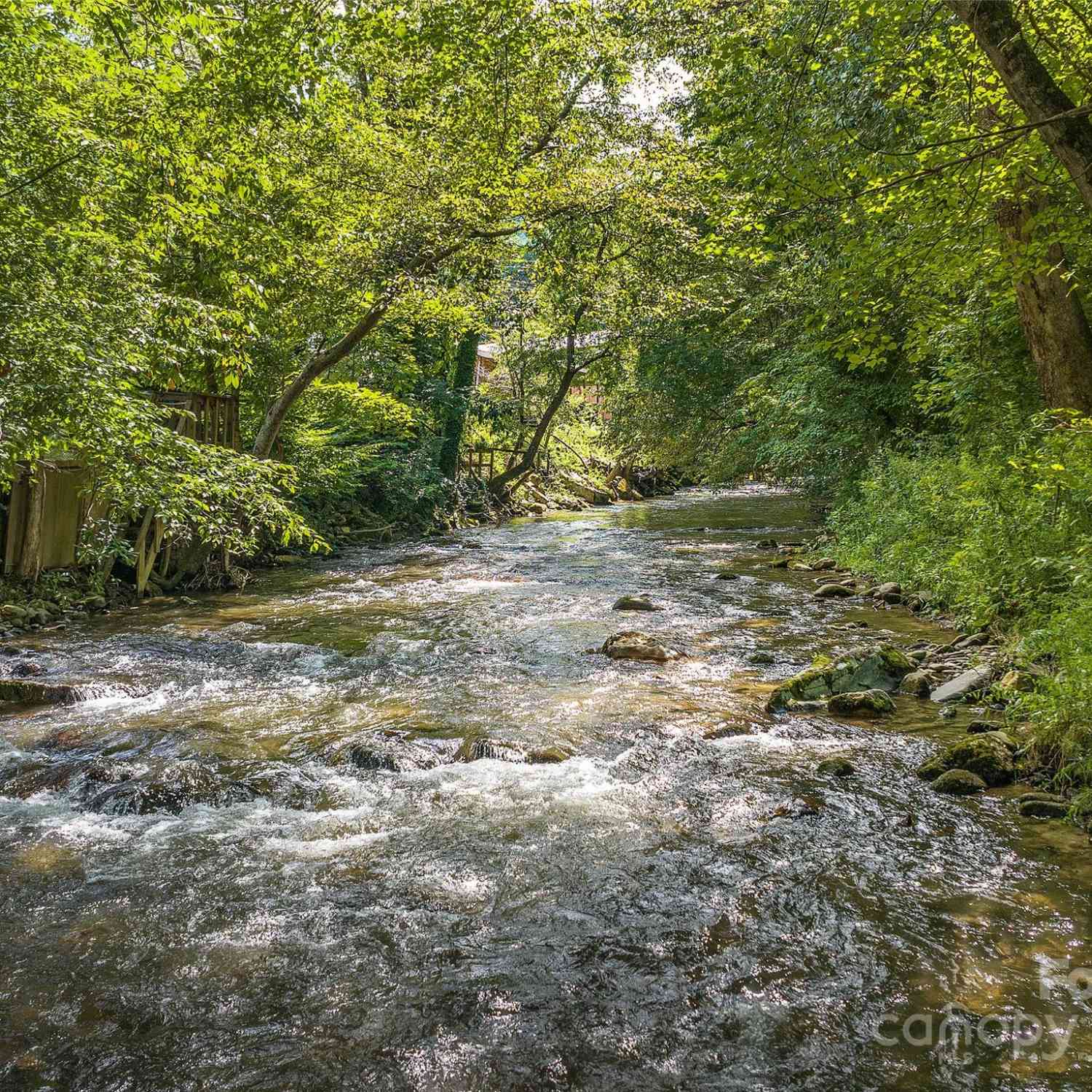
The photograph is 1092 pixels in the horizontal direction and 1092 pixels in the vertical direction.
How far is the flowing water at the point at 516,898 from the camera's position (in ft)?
9.75

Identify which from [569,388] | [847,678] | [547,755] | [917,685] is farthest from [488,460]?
[547,755]

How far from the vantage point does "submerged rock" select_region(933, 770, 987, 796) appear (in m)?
5.18

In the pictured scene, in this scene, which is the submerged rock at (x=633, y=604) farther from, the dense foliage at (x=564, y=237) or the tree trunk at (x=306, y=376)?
the tree trunk at (x=306, y=376)

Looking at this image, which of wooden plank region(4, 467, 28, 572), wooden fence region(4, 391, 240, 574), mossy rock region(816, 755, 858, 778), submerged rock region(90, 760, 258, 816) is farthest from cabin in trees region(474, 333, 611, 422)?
mossy rock region(816, 755, 858, 778)

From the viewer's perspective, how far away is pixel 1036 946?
11.5 feet

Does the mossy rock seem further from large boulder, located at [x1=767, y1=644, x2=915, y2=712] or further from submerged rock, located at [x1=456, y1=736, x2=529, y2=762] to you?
submerged rock, located at [x1=456, y1=736, x2=529, y2=762]

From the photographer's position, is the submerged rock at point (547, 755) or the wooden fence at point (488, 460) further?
the wooden fence at point (488, 460)

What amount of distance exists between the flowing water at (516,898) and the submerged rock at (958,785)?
103 mm

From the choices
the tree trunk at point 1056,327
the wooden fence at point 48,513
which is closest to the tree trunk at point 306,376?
the wooden fence at point 48,513

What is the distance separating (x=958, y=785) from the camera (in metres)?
5.20

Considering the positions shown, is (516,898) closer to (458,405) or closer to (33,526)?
(33,526)

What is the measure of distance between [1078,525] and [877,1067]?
6027 mm

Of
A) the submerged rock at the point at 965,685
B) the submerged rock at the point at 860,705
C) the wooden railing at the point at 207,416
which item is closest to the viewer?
the submerged rock at the point at 860,705

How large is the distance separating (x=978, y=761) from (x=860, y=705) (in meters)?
1.36
